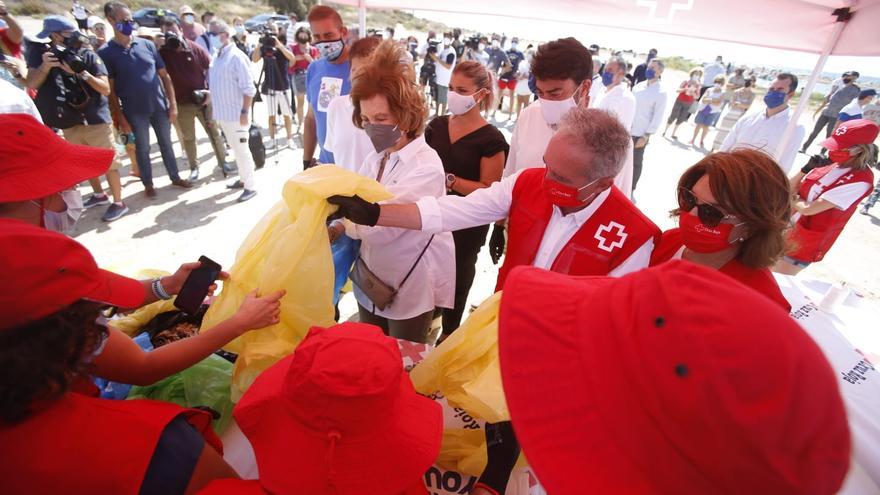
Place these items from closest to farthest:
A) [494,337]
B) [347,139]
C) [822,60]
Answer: [494,337]
[347,139]
[822,60]

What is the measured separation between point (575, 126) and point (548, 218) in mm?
391

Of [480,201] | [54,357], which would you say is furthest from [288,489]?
[480,201]

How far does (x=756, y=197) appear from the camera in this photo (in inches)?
54.6

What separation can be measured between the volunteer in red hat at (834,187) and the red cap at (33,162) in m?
4.02

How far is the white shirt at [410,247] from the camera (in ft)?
6.09

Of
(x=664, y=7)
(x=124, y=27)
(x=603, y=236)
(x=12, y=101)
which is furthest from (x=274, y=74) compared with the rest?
(x=603, y=236)

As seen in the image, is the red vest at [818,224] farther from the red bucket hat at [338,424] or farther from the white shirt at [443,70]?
the white shirt at [443,70]

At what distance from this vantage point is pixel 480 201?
1816 mm

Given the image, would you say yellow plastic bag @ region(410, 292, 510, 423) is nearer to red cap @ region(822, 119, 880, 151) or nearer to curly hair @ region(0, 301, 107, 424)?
curly hair @ region(0, 301, 107, 424)

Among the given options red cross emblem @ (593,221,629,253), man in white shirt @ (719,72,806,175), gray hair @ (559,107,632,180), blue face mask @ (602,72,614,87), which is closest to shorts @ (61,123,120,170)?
gray hair @ (559,107,632,180)

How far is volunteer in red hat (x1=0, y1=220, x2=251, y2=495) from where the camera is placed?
2.39 ft

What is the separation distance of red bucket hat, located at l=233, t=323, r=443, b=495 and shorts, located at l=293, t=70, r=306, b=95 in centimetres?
798

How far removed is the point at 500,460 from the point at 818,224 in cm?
389

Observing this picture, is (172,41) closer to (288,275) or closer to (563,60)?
(563,60)
